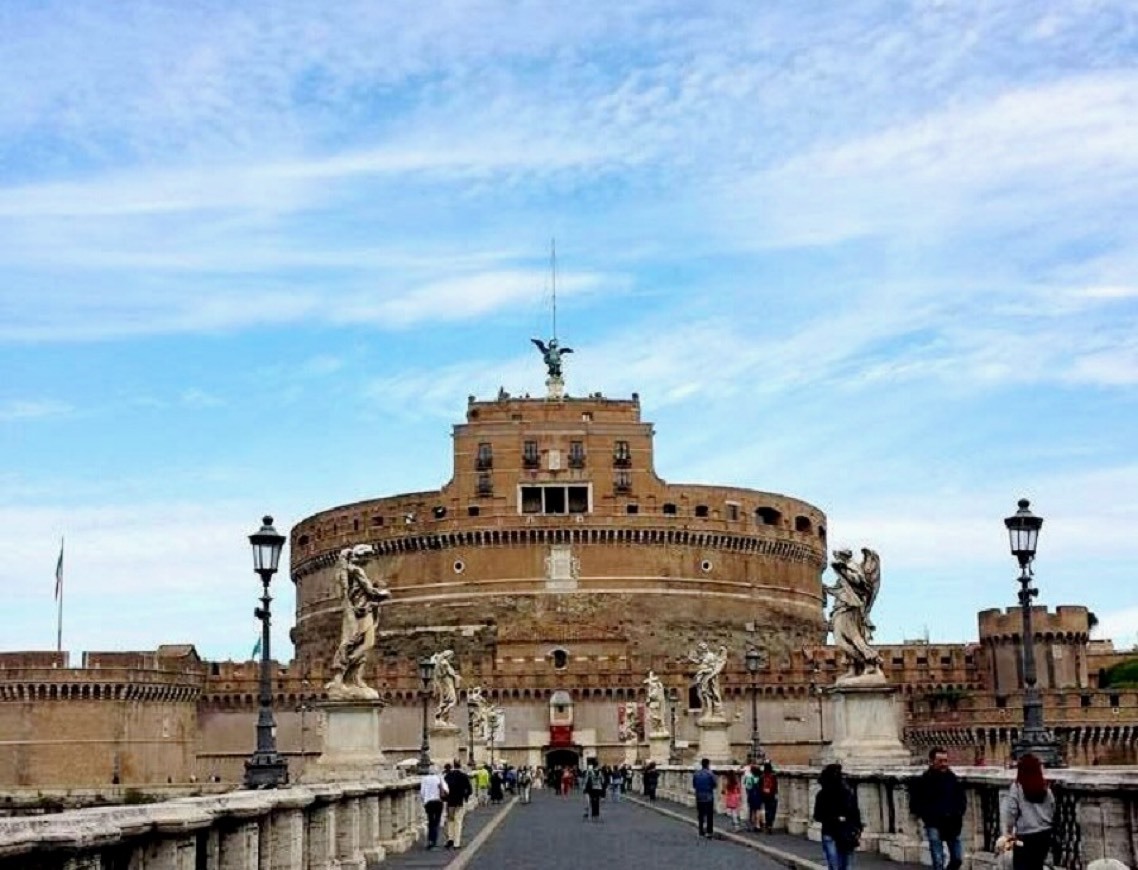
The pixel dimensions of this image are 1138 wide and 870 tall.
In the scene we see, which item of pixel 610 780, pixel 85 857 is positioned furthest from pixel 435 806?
pixel 610 780

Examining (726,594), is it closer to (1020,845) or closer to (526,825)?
(526,825)

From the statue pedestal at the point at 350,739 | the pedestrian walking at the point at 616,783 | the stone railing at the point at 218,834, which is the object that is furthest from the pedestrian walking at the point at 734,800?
the pedestrian walking at the point at 616,783

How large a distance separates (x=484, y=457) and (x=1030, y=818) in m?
82.3

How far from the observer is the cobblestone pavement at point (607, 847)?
19.0m

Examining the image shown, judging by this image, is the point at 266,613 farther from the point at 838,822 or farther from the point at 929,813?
the point at 929,813

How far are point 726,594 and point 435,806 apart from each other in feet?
236

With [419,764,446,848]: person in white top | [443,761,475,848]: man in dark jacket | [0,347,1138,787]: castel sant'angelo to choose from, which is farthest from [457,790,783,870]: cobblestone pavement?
[0,347,1138,787]: castel sant'angelo

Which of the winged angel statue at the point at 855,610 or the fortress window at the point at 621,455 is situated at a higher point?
the fortress window at the point at 621,455

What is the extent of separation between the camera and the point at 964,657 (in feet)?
283

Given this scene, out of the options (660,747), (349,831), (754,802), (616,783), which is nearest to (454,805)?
(754,802)

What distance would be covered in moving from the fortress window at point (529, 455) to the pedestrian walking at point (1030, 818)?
268 feet

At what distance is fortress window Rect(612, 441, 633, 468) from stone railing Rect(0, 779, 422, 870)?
7221 centimetres

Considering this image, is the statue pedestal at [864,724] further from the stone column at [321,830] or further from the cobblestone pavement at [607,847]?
the stone column at [321,830]

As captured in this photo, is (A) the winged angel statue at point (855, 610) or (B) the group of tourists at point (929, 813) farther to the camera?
(A) the winged angel statue at point (855, 610)
